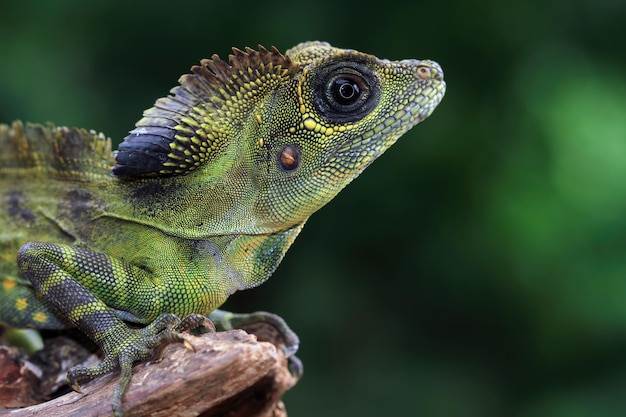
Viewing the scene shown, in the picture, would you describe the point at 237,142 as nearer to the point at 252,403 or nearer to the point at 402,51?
the point at 252,403

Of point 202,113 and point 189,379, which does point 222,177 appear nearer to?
point 202,113

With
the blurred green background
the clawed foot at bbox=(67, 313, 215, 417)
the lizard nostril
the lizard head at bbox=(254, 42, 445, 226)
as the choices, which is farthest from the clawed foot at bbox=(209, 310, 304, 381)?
the blurred green background

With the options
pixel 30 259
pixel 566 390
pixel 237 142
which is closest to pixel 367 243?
pixel 566 390

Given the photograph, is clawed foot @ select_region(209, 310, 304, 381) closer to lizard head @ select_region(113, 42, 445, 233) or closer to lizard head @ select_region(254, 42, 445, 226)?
lizard head @ select_region(113, 42, 445, 233)

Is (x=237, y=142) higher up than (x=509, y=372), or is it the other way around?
(x=237, y=142)

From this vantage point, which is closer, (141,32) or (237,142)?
(237,142)

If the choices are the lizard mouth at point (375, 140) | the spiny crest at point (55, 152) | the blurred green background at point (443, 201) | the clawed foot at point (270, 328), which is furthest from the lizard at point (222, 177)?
the blurred green background at point (443, 201)
